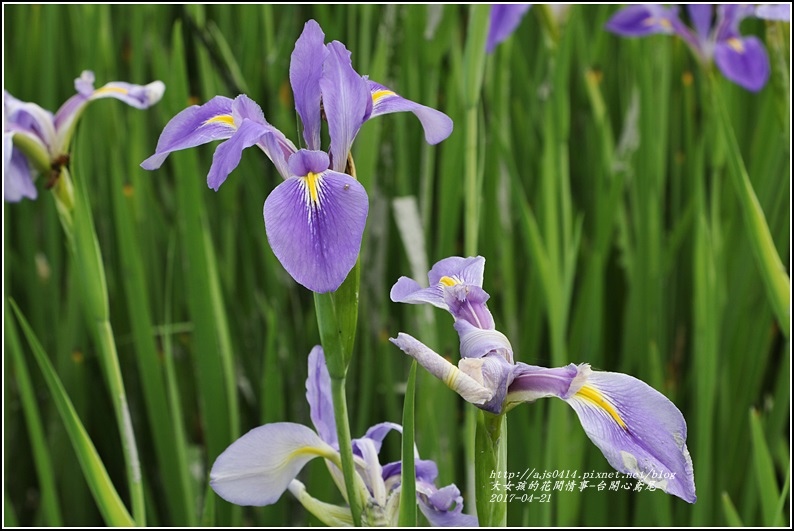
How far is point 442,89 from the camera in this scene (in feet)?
4.18

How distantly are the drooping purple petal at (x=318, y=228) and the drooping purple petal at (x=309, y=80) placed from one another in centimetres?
6

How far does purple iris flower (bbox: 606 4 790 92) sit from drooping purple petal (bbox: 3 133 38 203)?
0.87 m

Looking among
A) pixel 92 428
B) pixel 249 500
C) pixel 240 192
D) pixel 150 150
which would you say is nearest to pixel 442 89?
pixel 240 192

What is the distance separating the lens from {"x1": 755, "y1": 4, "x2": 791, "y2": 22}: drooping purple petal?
86 cm

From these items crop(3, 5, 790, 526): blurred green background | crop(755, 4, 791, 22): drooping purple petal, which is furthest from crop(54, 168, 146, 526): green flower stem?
crop(755, 4, 791, 22): drooping purple petal

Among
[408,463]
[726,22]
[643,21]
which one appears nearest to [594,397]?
[408,463]

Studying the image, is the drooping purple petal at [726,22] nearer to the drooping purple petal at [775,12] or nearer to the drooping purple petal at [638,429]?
the drooping purple petal at [775,12]

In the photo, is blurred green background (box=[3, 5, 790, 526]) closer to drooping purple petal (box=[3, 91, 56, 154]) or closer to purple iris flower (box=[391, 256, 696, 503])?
drooping purple petal (box=[3, 91, 56, 154])

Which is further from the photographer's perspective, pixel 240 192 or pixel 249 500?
pixel 240 192

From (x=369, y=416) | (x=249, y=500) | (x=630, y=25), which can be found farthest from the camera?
(x=630, y=25)

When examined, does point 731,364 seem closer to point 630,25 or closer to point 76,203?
point 630,25

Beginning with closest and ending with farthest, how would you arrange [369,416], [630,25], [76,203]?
1. [76,203]
2. [369,416]
3. [630,25]

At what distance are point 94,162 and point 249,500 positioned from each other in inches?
34.5

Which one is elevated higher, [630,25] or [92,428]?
[630,25]
